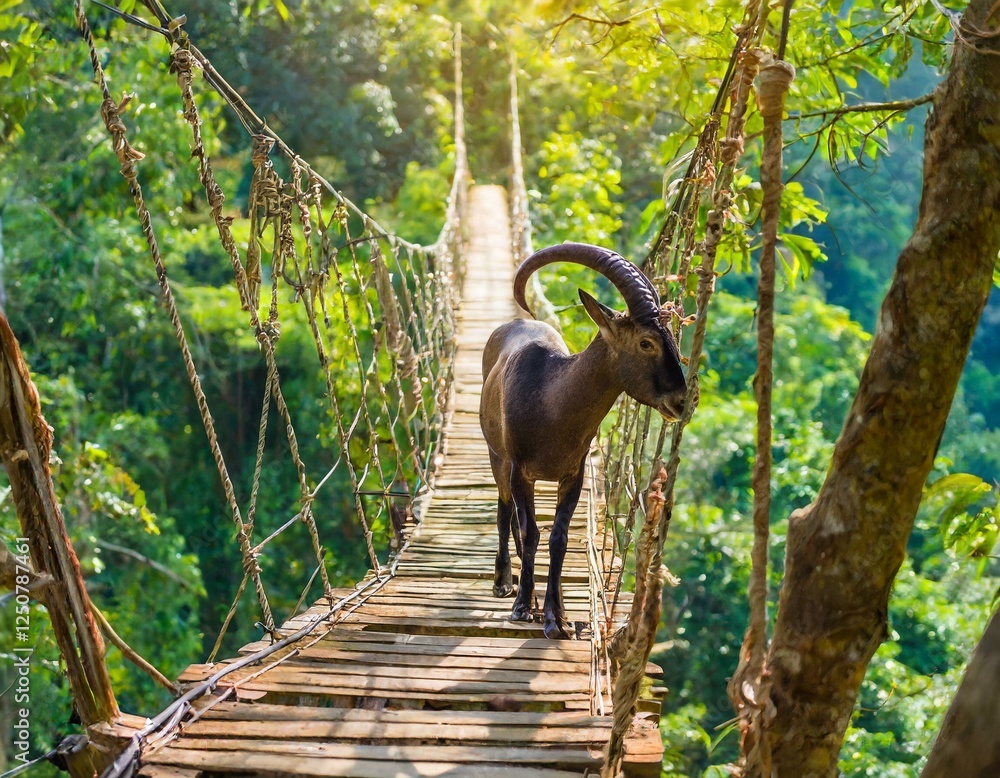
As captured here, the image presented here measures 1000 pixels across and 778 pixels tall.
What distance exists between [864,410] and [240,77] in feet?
32.6

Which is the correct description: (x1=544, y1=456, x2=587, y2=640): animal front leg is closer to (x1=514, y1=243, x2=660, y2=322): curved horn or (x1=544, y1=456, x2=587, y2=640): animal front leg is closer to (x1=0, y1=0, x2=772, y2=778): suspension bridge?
(x1=0, y1=0, x2=772, y2=778): suspension bridge

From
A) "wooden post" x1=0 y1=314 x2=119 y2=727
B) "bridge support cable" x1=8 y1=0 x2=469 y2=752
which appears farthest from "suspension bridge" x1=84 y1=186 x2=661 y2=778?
"wooden post" x1=0 y1=314 x2=119 y2=727

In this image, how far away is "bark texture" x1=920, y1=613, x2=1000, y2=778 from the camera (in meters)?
0.99

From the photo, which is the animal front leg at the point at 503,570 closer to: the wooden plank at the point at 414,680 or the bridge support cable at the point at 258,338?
the bridge support cable at the point at 258,338

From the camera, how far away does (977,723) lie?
100cm

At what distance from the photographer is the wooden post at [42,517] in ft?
4.67

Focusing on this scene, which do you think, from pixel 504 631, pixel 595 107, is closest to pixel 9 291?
pixel 595 107

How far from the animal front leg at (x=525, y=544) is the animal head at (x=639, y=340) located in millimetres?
484

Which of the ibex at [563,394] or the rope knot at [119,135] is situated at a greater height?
the rope knot at [119,135]

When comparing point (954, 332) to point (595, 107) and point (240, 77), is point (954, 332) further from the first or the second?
point (240, 77)

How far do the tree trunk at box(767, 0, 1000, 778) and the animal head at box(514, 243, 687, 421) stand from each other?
39.7 inches

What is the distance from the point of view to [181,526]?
9445mm

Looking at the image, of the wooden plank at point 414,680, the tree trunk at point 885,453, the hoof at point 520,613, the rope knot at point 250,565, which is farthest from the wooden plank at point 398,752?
the hoof at point 520,613

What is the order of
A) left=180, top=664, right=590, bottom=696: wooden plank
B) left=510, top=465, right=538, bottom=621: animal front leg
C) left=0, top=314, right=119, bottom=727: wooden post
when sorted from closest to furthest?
left=0, top=314, right=119, bottom=727: wooden post
left=180, top=664, right=590, bottom=696: wooden plank
left=510, top=465, right=538, bottom=621: animal front leg
